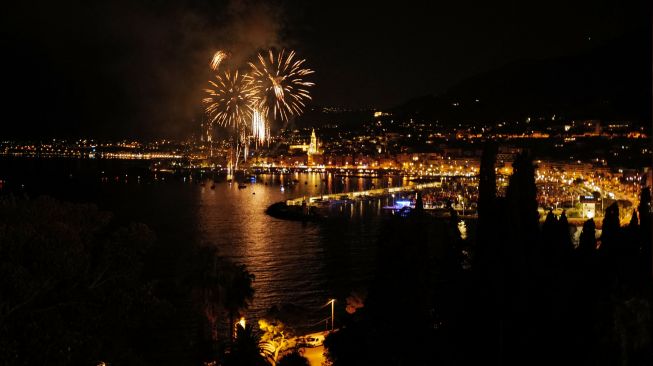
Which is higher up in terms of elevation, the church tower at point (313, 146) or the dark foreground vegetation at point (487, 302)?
the church tower at point (313, 146)

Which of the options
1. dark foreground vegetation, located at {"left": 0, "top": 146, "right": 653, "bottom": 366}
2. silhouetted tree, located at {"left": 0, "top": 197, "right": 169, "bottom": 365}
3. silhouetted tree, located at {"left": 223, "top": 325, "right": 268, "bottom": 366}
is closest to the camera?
silhouetted tree, located at {"left": 0, "top": 197, "right": 169, "bottom": 365}

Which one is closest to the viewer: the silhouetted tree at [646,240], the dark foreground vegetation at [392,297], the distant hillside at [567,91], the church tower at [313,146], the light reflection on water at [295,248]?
the dark foreground vegetation at [392,297]

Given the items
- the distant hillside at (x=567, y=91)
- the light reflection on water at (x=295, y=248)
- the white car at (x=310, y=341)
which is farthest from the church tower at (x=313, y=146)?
the white car at (x=310, y=341)

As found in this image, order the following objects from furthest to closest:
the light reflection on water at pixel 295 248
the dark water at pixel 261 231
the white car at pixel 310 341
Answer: the dark water at pixel 261 231
the light reflection on water at pixel 295 248
the white car at pixel 310 341

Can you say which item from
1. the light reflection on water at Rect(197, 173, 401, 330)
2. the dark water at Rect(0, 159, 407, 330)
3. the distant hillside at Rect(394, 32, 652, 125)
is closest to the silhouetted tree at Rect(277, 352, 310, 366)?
the dark water at Rect(0, 159, 407, 330)

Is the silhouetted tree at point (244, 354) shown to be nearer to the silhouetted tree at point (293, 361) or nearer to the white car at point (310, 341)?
the silhouetted tree at point (293, 361)

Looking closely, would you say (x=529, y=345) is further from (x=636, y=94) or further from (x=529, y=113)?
(x=529, y=113)

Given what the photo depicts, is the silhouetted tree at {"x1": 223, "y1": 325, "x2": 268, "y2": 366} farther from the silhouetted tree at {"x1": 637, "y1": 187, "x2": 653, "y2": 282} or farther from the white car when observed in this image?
the silhouetted tree at {"x1": 637, "y1": 187, "x2": 653, "y2": 282}
